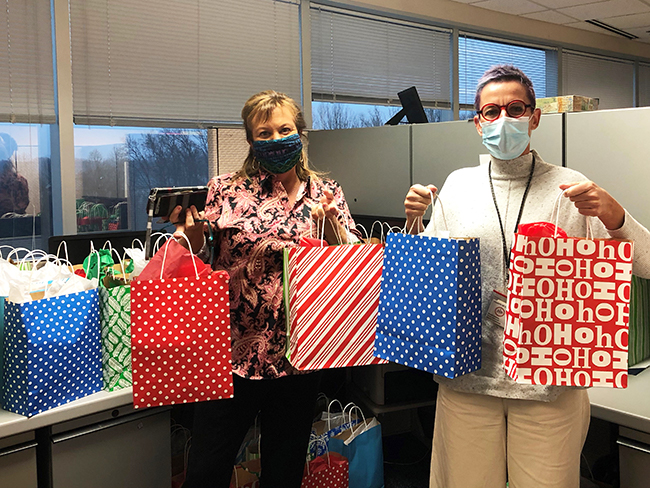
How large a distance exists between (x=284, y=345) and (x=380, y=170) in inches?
63.6

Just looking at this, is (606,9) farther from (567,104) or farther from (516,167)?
(516,167)

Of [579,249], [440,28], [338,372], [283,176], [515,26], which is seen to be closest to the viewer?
[579,249]

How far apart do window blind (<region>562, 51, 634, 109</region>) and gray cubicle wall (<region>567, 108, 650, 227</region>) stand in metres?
3.97

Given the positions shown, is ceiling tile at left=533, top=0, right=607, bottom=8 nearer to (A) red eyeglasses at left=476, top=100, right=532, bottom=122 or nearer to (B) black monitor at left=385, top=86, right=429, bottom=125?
(B) black monitor at left=385, top=86, right=429, bottom=125

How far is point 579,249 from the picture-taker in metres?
1.17

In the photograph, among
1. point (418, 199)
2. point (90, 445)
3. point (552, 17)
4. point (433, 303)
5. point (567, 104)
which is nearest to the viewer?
point (433, 303)

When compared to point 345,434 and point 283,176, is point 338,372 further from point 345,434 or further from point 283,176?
point 283,176

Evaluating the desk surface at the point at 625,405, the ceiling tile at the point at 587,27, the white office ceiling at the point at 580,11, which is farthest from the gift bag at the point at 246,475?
the ceiling tile at the point at 587,27

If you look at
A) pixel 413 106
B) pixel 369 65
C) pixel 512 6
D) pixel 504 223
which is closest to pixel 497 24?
pixel 512 6

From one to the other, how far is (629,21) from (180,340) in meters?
5.51

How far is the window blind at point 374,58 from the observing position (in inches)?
159

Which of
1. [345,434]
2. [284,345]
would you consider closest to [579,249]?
[284,345]

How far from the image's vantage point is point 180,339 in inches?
57.4

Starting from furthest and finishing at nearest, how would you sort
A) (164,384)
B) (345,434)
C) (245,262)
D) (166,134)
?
(166,134), (345,434), (245,262), (164,384)
